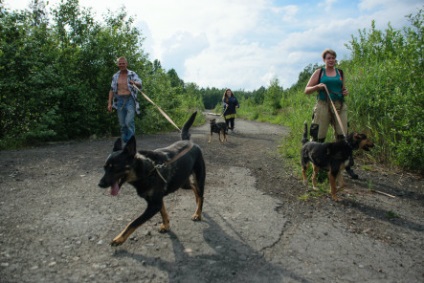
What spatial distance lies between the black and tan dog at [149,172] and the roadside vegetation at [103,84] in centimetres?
410

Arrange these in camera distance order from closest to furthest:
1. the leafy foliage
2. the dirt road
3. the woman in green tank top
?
the dirt road, the woman in green tank top, the leafy foliage

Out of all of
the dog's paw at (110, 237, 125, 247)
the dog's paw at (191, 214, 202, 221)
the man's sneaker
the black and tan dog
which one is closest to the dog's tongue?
the black and tan dog

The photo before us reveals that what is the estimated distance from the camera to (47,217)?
3.98m

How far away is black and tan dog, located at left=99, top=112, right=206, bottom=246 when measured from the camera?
9.99ft

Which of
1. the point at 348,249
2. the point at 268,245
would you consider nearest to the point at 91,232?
the point at 268,245

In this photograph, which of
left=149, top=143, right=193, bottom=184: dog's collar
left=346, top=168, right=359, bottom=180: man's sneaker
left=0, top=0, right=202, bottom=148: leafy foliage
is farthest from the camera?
left=0, top=0, right=202, bottom=148: leafy foliage

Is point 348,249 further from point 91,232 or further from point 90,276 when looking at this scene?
point 91,232

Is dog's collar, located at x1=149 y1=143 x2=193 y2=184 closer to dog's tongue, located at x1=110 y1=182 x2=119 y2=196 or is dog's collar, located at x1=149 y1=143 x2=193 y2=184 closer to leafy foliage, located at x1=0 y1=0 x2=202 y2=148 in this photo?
dog's tongue, located at x1=110 y1=182 x2=119 y2=196

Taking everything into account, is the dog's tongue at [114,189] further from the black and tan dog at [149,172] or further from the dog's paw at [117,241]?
the dog's paw at [117,241]

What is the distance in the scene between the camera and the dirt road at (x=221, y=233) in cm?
283

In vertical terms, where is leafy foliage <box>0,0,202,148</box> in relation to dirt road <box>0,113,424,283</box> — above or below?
above

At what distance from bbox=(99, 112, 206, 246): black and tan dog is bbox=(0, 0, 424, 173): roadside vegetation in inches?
161

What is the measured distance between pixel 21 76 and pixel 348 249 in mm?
9563

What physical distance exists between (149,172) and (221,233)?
1.12 meters
